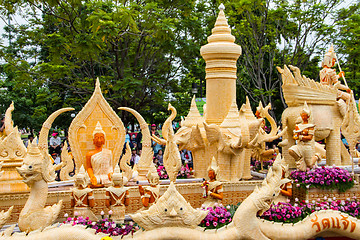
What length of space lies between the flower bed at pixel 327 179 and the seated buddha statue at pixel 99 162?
139 inches

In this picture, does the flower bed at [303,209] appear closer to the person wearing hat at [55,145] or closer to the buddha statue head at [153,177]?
the buddha statue head at [153,177]

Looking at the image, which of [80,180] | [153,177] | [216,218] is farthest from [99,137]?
[216,218]

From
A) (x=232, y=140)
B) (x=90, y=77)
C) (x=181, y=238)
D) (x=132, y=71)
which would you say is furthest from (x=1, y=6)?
(x=181, y=238)

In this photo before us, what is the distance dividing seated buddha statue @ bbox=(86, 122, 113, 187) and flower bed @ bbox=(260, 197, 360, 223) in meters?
2.94

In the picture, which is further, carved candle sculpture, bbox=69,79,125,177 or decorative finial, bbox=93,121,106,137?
carved candle sculpture, bbox=69,79,125,177

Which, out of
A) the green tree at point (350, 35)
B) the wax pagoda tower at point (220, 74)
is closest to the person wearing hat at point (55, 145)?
the wax pagoda tower at point (220, 74)

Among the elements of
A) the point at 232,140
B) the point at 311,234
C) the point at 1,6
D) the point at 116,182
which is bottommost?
the point at 311,234

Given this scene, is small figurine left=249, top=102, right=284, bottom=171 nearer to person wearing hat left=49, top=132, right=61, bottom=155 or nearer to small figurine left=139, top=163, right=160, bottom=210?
small figurine left=139, top=163, right=160, bottom=210

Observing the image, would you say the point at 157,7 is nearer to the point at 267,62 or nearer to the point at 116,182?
the point at 267,62

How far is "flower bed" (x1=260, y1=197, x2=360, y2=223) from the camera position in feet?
21.6

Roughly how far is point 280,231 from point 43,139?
4729 millimetres

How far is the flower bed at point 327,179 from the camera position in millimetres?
7676

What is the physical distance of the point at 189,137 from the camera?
922cm

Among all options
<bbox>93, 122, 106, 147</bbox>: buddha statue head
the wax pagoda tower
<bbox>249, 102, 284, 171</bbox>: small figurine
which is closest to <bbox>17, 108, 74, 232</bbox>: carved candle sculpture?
<bbox>93, 122, 106, 147</bbox>: buddha statue head
